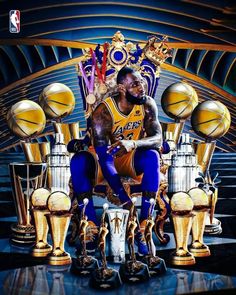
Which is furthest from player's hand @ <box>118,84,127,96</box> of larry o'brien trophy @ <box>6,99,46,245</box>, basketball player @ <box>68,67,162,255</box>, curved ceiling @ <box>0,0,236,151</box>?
curved ceiling @ <box>0,0,236,151</box>

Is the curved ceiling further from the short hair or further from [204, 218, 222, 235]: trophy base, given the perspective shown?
the short hair

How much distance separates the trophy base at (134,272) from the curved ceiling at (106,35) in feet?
6.89

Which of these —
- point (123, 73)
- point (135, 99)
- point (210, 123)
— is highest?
point (123, 73)

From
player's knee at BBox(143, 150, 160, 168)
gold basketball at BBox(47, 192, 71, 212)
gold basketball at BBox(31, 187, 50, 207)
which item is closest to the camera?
gold basketball at BBox(47, 192, 71, 212)

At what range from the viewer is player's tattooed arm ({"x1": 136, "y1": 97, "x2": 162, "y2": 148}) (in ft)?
11.9

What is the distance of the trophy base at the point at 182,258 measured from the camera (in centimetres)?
337

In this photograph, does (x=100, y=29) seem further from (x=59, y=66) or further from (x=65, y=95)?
(x=65, y=95)

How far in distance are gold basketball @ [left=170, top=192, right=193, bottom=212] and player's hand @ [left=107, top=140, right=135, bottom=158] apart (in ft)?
1.18

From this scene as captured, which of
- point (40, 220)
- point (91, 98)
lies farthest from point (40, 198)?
point (91, 98)

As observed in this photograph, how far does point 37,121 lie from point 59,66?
1.02 meters

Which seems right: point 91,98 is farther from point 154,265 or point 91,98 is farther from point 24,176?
point 154,265

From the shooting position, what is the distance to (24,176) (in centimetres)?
389

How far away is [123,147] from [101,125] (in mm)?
247

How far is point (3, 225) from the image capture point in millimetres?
4398
